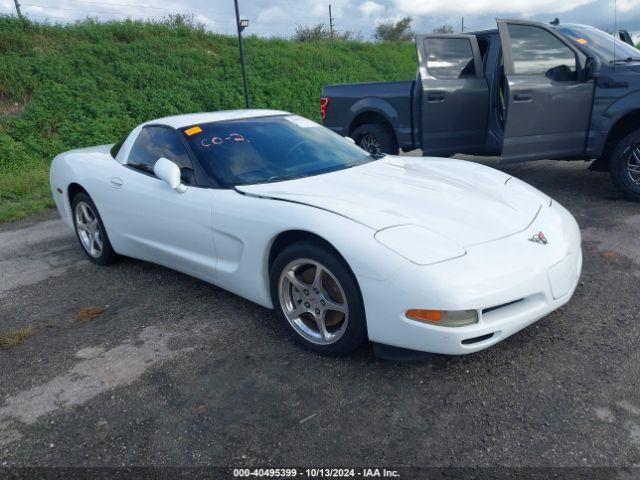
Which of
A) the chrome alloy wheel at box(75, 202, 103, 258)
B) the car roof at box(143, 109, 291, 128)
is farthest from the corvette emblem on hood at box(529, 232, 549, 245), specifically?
the chrome alloy wheel at box(75, 202, 103, 258)

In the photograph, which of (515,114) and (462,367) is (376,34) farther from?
(462,367)

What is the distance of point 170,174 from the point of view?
3.52m

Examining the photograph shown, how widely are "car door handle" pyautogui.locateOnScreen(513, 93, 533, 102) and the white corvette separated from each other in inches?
77.6

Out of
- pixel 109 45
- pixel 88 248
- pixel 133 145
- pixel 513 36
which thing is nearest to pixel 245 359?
pixel 133 145

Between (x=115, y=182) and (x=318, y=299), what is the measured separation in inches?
86.1

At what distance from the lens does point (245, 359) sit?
3031mm

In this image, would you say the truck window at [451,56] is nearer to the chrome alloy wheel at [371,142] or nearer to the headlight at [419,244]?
the chrome alloy wheel at [371,142]

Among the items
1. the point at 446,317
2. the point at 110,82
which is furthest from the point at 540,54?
the point at 110,82

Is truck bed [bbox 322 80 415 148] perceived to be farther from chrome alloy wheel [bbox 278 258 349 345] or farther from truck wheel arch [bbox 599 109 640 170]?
chrome alloy wheel [bbox 278 258 349 345]

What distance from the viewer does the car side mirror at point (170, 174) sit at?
3.52 meters

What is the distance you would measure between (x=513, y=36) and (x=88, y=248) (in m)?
4.83

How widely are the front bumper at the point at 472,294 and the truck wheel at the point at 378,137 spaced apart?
468cm

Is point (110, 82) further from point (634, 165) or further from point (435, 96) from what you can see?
point (634, 165)

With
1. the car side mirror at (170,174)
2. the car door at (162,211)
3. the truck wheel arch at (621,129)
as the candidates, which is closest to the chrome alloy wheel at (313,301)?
the car door at (162,211)
